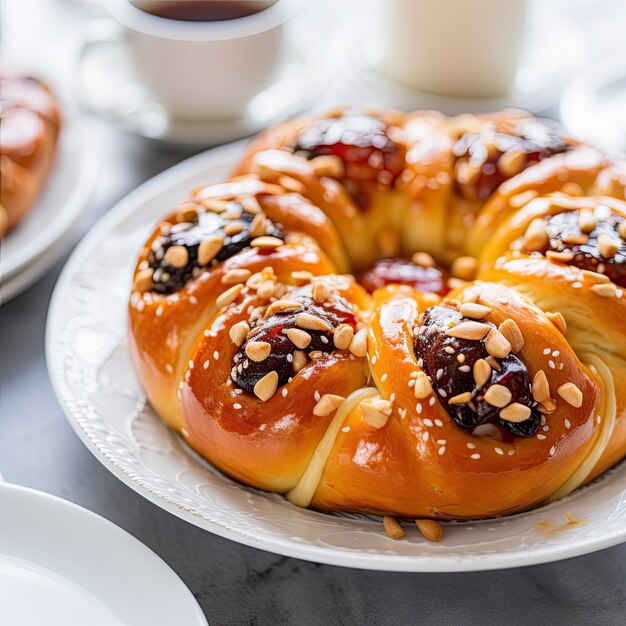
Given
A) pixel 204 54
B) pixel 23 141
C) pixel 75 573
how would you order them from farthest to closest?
1. pixel 204 54
2. pixel 23 141
3. pixel 75 573

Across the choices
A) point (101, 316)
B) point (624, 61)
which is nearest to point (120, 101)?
point (101, 316)

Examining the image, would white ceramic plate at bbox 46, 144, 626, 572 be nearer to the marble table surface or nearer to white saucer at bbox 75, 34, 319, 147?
the marble table surface

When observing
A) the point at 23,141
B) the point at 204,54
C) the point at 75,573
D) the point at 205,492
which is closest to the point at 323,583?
the point at 205,492

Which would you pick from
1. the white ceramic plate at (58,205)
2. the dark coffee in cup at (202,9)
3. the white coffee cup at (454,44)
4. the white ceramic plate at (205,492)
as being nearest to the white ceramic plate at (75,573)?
the white ceramic plate at (205,492)

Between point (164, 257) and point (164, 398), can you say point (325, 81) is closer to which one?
point (164, 257)

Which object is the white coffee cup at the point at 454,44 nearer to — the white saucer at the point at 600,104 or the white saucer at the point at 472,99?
the white saucer at the point at 472,99

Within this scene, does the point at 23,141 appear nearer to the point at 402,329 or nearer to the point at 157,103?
the point at 157,103

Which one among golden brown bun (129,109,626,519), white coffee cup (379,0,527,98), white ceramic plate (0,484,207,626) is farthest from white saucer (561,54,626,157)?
white ceramic plate (0,484,207,626)
